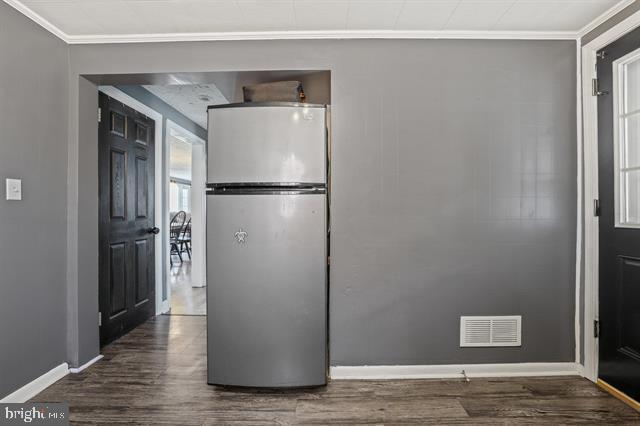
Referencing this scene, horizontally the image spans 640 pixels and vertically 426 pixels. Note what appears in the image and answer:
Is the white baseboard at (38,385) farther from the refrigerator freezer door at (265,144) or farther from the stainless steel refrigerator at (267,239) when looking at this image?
the refrigerator freezer door at (265,144)

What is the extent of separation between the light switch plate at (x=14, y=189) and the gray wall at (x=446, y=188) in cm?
180

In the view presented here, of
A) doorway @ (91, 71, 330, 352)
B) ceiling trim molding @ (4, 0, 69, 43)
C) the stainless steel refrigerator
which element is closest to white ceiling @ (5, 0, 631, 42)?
ceiling trim molding @ (4, 0, 69, 43)

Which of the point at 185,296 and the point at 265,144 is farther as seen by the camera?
the point at 185,296

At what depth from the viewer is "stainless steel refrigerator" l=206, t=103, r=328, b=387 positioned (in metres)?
2.13

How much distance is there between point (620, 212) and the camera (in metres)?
2.09

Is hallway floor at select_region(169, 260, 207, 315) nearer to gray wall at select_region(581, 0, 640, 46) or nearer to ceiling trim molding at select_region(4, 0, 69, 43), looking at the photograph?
ceiling trim molding at select_region(4, 0, 69, 43)

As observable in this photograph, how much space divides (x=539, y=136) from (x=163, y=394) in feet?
9.33

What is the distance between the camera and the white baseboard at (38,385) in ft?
6.55

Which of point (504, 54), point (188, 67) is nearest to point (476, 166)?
point (504, 54)

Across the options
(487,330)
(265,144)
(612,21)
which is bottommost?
(487,330)

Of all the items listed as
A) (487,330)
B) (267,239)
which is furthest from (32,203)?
(487,330)

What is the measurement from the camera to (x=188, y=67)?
7.90 ft

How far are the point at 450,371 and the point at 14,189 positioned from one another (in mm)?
2789

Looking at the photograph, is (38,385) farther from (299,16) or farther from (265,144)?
(299,16)
